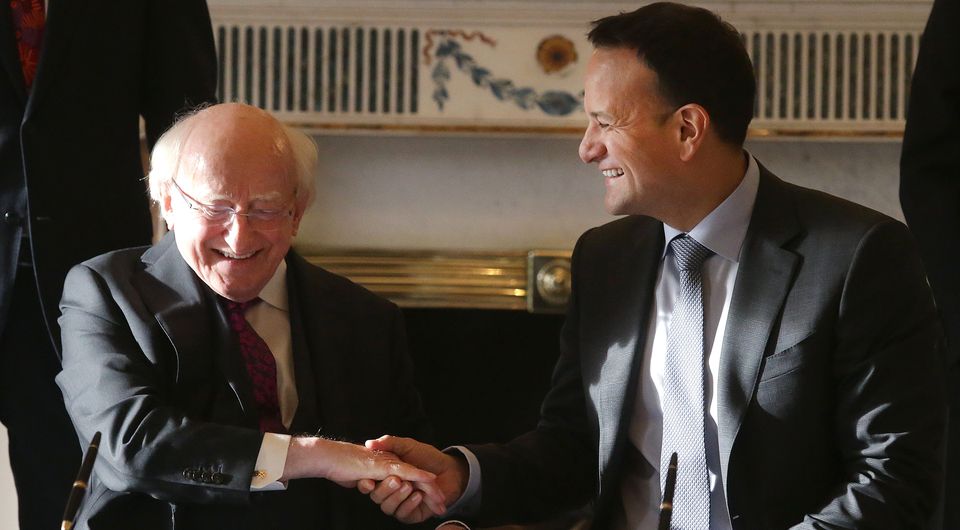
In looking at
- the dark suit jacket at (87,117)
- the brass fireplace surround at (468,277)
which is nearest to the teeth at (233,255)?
the dark suit jacket at (87,117)

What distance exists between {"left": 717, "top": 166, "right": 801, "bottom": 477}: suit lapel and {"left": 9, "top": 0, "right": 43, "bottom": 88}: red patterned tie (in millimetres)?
1191

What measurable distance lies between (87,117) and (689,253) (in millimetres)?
1030

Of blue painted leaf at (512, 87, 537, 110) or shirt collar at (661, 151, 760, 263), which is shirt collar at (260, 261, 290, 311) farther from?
blue painted leaf at (512, 87, 537, 110)

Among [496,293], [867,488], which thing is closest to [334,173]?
[496,293]

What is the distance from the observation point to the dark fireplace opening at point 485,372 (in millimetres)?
2871

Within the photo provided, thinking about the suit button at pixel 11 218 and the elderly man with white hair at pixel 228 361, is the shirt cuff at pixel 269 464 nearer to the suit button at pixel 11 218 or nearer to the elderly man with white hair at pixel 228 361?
the elderly man with white hair at pixel 228 361

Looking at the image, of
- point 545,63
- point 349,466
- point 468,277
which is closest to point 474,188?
point 468,277

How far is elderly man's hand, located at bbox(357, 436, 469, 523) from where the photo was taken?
1668 mm

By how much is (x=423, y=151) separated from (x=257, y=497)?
1362 millimetres

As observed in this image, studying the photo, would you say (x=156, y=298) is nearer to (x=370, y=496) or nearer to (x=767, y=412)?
(x=370, y=496)

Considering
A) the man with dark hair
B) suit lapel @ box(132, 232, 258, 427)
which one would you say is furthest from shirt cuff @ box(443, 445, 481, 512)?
suit lapel @ box(132, 232, 258, 427)

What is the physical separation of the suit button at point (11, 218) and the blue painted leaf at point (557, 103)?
1.15 meters

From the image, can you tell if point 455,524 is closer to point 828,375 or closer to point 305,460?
point 305,460

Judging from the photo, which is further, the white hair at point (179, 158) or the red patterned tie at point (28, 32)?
the red patterned tie at point (28, 32)
